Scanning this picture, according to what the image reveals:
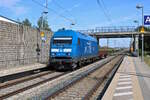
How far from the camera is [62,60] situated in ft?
64.6

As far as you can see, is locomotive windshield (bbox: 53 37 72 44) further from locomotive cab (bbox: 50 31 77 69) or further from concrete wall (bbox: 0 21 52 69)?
concrete wall (bbox: 0 21 52 69)

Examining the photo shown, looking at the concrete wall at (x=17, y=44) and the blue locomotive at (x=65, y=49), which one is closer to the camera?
the blue locomotive at (x=65, y=49)

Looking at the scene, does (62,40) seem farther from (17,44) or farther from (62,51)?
(17,44)

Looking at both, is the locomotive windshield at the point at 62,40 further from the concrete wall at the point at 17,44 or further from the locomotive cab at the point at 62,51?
the concrete wall at the point at 17,44

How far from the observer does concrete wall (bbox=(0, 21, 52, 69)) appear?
1999cm

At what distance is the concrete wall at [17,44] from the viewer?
20.0 metres

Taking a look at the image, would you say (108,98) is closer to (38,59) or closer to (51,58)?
(51,58)

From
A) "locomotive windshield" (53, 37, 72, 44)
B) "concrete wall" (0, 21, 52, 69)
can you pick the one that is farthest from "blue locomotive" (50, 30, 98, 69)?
"concrete wall" (0, 21, 52, 69)

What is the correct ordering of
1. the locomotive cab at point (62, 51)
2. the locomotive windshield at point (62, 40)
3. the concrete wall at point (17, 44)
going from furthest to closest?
the locomotive windshield at point (62, 40) → the concrete wall at point (17, 44) → the locomotive cab at point (62, 51)

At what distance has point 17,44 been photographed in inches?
882

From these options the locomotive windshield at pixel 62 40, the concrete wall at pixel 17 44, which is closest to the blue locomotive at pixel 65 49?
the locomotive windshield at pixel 62 40

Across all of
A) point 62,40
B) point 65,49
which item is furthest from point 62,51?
point 62,40

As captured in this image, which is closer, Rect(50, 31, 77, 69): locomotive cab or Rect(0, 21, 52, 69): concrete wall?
Rect(50, 31, 77, 69): locomotive cab

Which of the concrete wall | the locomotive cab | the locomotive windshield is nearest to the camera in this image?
the locomotive cab
